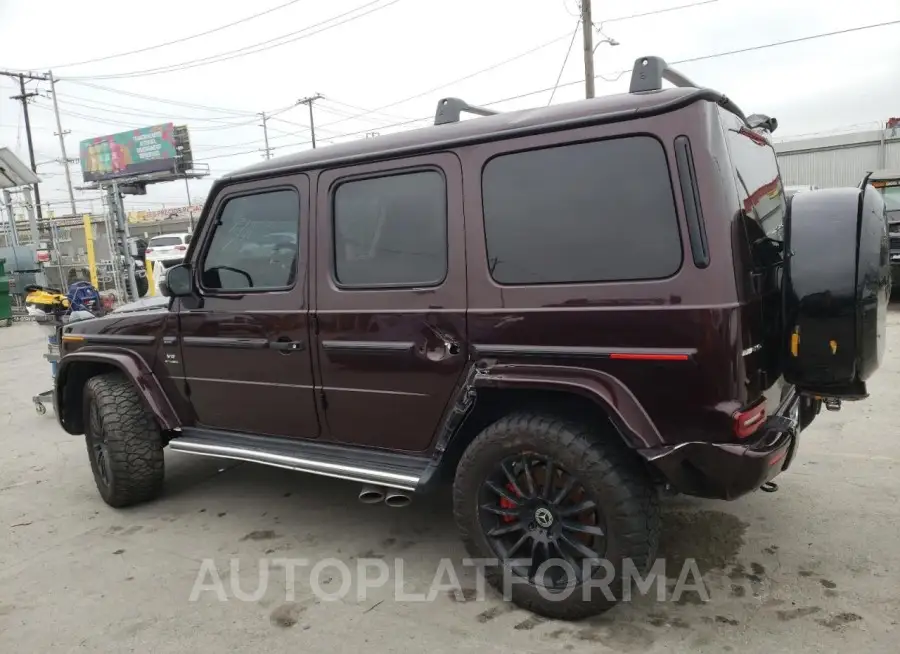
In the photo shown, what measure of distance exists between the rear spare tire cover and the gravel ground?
978 mm

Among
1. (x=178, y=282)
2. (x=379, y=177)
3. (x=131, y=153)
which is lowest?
(x=178, y=282)

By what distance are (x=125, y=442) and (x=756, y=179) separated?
12.5ft

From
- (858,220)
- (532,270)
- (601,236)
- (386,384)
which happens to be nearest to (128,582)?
(386,384)

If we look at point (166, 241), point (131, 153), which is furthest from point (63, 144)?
point (166, 241)

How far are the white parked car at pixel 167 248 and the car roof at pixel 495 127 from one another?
19.1 metres

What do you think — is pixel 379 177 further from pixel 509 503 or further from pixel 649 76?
pixel 509 503

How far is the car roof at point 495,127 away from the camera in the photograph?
2.46 meters

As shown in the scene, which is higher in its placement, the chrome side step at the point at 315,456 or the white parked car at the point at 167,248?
the white parked car at the point at 167,248

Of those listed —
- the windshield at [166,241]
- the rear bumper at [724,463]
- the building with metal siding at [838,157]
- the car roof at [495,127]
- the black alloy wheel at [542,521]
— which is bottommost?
the black alloy wheel at [542,521]

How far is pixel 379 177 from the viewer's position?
10.3 feet

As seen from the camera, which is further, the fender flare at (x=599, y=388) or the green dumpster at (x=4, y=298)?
the green dumpster at (x=4, y=298)

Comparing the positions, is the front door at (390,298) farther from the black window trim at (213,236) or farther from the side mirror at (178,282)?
the side mirror at (178,282)

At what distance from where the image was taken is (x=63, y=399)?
4539 millimetres

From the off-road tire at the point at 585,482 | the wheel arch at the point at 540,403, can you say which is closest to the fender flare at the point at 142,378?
the wheel arch at the point at 540,403
